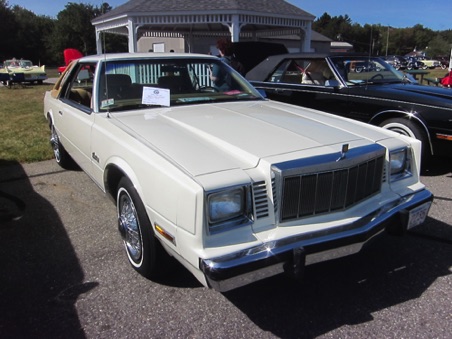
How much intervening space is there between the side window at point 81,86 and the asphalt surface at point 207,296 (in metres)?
1.54

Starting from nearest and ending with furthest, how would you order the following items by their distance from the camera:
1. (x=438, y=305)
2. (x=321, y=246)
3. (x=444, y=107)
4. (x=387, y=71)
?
(x=321, y=246) → (x=438, y=305) → (x=444, y=107) → (x=387, y=71)

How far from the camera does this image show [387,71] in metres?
6.40

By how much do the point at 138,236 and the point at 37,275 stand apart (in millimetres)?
858

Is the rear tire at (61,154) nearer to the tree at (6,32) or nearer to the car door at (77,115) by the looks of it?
the car door at (77,115)

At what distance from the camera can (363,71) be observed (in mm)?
6309

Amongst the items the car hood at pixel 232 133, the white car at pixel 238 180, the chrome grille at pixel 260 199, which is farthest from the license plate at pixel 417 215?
the chrome grille at pixel 260 199

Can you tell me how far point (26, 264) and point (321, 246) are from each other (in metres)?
2.33

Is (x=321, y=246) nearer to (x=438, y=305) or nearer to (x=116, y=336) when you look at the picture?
(x=438, y=305)

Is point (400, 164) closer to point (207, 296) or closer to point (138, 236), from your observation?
point (207, 296)

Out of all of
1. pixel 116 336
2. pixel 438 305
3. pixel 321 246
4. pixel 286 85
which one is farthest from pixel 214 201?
pixel 286 85

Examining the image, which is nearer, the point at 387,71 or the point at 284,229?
the point at 284,229

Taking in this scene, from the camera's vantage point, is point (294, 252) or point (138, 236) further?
point (138, 236)

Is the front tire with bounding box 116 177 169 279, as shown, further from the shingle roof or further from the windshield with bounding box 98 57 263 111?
the shingle roof

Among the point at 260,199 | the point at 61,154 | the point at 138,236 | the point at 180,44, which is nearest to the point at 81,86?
the point at 61,154
